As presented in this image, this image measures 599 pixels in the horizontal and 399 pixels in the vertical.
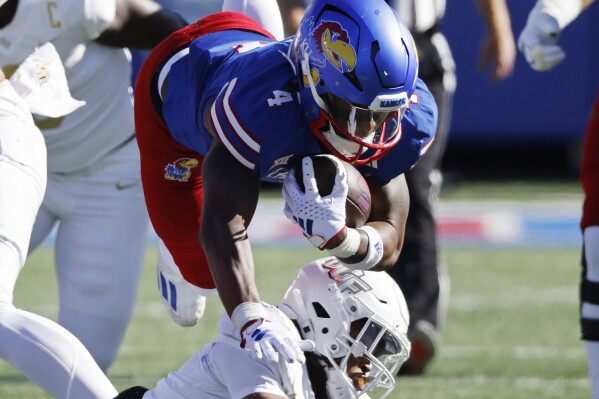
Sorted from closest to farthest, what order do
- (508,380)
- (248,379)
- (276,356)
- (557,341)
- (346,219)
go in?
(276,356), (248,379), (346,219), (508,380), (557,341)

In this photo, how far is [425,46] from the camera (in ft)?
17.8

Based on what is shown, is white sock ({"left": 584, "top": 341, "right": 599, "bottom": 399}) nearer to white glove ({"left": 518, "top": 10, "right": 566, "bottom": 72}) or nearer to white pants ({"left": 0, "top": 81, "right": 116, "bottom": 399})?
white glove ({"left": 518, "top": 10, "right": 566, "bottom": 72})

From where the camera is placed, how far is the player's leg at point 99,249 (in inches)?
173

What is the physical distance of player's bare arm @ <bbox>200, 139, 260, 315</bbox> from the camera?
3139 mm

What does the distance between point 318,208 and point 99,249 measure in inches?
56.6

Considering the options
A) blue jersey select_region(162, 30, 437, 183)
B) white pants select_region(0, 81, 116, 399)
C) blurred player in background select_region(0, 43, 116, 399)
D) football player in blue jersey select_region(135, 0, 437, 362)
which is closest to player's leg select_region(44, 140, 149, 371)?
blue jersey select_region(162, 30, 437, 183)

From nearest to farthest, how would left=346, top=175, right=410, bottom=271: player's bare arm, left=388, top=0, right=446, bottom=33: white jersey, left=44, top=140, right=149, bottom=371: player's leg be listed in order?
1. left=346, top=175, right=410, bottom=271: player's bare arm
2. left=44, top=140, right=149, bottom=371: player's leg
3. left=388, top=0, right=446, bottom=33: white jersey

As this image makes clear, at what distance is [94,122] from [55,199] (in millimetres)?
282

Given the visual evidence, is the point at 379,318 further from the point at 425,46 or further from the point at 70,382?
the point at 425,46

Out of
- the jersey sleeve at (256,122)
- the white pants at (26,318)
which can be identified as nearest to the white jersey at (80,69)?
the white pants at (26,318)

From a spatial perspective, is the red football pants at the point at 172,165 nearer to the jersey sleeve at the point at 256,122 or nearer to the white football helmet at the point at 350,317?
the jersey sleeve at the point at 256,122

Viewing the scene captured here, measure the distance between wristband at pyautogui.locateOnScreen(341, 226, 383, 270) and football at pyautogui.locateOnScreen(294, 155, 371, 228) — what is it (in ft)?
0.17

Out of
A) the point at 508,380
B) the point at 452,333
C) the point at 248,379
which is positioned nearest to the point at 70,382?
the point at 248,379

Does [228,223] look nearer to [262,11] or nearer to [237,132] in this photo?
[237,132]
